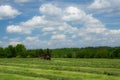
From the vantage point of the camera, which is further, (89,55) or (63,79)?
(89,55)

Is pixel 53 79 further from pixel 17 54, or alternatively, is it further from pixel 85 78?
pixel 17 54

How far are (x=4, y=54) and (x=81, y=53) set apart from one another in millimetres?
31347

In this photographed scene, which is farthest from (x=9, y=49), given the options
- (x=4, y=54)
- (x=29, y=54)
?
→ (x=29, y=54)

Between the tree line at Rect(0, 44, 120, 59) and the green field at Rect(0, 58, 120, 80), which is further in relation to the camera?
the tree line at Rect(0, 44, 120, 59)

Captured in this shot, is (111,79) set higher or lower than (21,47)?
lower

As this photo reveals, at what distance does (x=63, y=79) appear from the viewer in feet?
87.0

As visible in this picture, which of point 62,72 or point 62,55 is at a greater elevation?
point 62,55

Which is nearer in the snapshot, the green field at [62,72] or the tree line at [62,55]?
the green field at [62,72]

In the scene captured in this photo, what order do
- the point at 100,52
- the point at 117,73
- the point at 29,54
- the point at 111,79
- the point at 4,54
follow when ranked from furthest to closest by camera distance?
the point at 4,54
the point at 29,54
the point at 100,52
the point at 117,73
the point at 111,79

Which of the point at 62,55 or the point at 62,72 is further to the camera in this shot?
the point at 62,55

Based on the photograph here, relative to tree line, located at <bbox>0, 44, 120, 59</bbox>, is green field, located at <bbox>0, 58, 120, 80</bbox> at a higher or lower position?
lower

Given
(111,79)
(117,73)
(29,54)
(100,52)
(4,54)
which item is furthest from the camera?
(4,54)

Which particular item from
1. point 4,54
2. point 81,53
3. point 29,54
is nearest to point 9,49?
point 4,54

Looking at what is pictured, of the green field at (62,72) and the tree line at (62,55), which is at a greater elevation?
the tree line at (62,55)
